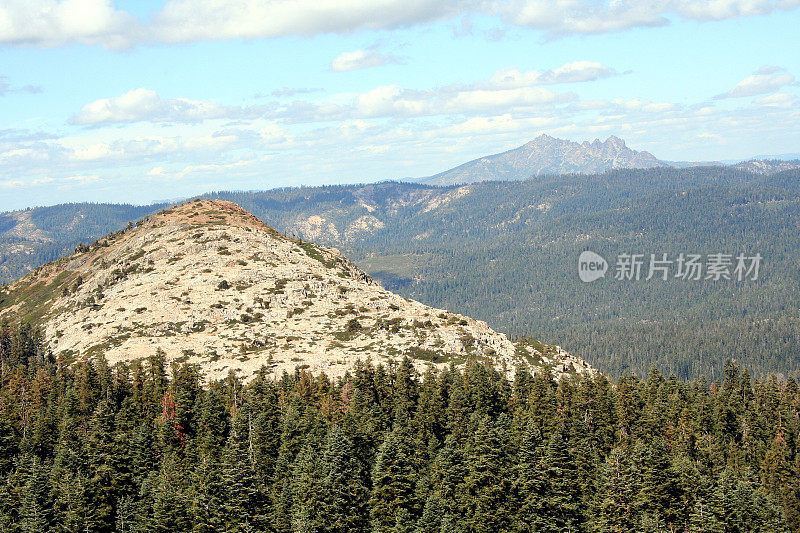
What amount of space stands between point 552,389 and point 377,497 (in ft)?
189

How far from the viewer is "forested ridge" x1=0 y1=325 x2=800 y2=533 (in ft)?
243

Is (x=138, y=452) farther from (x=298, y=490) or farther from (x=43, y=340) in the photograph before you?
(x=43, y=340)

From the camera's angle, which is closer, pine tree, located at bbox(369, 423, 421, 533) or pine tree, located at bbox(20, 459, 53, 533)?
pine tree, located at bbox(20, 459, 53, 533)

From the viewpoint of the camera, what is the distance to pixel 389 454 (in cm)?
7888

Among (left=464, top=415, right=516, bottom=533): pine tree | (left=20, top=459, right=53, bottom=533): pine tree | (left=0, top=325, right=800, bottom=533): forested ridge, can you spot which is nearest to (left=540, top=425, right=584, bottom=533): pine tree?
(left=0, top=325, right=800, bottom=533): forested ridge

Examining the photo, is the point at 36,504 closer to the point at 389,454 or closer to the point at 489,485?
the point at 389,454

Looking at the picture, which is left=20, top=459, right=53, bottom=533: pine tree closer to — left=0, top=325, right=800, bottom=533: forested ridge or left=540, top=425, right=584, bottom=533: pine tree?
left=0, top=325, right=800, bottom=533: forested ridge

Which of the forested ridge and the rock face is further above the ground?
the rock face

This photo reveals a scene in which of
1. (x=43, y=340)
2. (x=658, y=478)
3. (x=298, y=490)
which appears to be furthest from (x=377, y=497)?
(x=43, y=340)

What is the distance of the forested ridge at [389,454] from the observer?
74.1 m

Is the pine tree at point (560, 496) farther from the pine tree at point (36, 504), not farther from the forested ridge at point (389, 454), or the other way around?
the pine tree at point (36, 504)

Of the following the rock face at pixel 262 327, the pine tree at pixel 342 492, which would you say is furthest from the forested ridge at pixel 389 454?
the rock face at pixel 262 327

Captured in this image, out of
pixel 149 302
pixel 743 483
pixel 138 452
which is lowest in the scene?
pixel 743 483

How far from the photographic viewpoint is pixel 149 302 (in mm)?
177750
